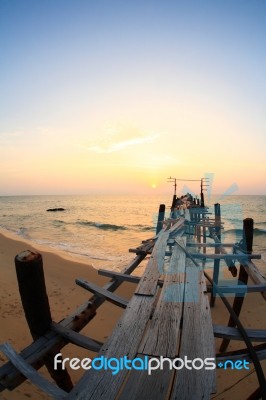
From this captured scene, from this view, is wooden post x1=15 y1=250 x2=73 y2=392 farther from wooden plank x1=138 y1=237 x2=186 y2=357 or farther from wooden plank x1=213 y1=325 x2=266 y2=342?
wooden plank x1=213 y1=325 x2=266 y2=342

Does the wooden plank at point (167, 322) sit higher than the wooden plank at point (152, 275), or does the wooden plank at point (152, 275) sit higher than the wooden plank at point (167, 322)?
the wooden plank at point (152, 275)

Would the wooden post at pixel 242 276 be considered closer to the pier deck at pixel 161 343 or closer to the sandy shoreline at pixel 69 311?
the sandy shoreline at pixel 69 311

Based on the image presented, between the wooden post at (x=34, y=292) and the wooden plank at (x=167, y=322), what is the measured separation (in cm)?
110

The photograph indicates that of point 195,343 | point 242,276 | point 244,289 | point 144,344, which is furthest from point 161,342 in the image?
point 242,276

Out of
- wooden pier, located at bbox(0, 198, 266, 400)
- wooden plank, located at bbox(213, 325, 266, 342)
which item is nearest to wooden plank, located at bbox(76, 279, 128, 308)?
wooden pier, located at bbox(0, 198, 266, 400)

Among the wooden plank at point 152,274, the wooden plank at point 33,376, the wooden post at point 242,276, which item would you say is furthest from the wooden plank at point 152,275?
the wooden post at point 242,276

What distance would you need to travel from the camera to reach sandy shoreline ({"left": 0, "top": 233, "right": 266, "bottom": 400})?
15.7 feet

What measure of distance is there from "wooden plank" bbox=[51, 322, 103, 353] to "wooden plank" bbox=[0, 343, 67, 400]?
0.46 m

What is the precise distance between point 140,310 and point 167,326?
0.39 meters

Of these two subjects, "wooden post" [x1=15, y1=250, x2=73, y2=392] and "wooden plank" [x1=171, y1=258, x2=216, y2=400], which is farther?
"wooden post" [x1=15, y1=250, x2=73, y2=392]

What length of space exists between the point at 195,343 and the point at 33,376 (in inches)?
56.5

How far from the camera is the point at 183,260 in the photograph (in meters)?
4.43

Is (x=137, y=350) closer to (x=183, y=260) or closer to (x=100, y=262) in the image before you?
(x=183, y=260)

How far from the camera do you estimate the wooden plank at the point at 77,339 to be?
2.40 metres
